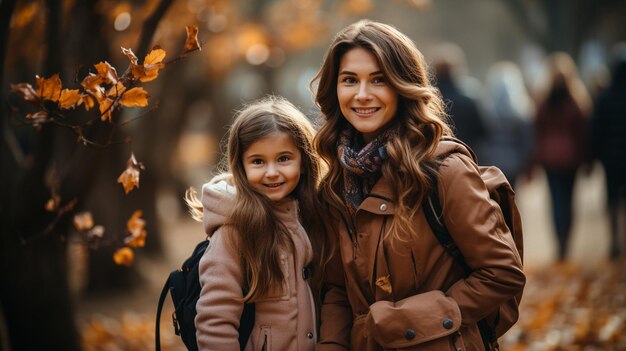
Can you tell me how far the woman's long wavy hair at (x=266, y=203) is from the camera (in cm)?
303

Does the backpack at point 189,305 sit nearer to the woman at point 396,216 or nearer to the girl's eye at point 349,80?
the woman at point 396,216

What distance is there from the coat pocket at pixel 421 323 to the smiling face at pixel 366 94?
0.77 meters

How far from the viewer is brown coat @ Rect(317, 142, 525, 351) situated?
269 cm

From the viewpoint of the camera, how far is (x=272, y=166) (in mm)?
3141

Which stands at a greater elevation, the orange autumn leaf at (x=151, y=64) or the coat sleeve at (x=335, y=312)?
the orange autumn leaf at (x=151, y=64)

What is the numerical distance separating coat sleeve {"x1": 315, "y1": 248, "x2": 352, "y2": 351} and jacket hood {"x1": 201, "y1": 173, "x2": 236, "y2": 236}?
0.53m

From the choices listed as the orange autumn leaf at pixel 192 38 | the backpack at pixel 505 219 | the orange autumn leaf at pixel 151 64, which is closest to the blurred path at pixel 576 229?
the backpack at pixel 505 219

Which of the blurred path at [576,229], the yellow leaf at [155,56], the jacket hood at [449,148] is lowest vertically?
the blurred path at [576,229]

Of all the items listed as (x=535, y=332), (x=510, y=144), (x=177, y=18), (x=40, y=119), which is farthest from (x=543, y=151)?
(x=40, y=119)

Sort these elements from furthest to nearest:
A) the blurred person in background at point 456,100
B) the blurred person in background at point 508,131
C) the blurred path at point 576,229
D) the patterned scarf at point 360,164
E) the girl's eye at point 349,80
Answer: the blurred path at point 576,229
the blurred person in background at point 508,131
the blurred person in background at point 456,100
the girl's eye at point 349,80
the patterned scarf at point 360,164

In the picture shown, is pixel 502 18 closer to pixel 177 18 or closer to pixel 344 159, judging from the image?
pixel 177 18

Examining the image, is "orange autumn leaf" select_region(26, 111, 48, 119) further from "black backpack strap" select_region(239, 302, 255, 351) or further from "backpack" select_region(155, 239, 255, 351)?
"black backpack strap" select_region(239, 302, 255, 351)

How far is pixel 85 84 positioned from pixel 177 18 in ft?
15.7

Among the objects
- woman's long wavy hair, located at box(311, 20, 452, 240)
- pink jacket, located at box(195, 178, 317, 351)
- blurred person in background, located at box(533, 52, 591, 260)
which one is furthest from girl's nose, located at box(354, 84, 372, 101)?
blurred person in background, located at box(533, 52, 591, 260)
